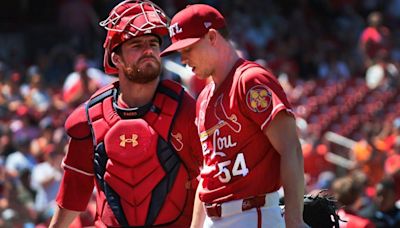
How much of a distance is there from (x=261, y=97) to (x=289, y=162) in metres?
0.29

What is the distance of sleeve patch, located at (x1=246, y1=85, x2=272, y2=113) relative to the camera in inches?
173

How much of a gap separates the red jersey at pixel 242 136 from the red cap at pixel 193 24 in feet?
0.69

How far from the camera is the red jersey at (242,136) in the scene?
4422 millimetres

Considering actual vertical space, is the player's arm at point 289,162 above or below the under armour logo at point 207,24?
below

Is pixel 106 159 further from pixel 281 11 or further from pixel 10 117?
pixel 281 11

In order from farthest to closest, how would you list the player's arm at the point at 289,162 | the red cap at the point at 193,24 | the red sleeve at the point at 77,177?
the red sleeve at the point at 77,177
the red cap at the point at 193,24
the player's arm at the point at 289,162

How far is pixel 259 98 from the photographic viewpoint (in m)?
4.41

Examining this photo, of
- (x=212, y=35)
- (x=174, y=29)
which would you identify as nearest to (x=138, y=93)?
(x=174, y=29)

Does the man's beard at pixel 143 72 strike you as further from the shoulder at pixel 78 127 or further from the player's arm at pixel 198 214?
the player's arm at pixel 198 214

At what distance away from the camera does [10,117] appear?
1292 centimetres

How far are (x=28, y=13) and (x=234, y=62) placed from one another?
14.3 metres

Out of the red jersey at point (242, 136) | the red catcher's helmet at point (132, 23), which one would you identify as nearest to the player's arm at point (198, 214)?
the red jersey at point (242, 136)

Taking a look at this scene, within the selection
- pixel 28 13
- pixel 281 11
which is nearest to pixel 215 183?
pixel 28 13

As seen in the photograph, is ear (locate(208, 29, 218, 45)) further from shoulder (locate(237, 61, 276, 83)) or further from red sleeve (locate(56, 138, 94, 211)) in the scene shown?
red sleeve (locate(56, 138, 94, 211))
